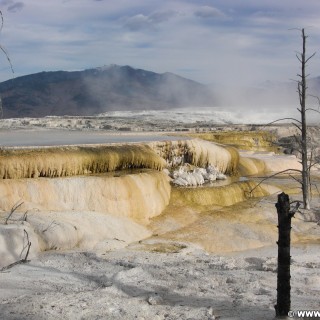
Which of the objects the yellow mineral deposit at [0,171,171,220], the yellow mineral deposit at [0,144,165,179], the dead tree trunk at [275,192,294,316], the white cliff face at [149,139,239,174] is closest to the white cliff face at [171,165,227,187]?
the white cliff face at [149,139,239,174]

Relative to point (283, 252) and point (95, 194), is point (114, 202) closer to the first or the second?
point (95, 194)

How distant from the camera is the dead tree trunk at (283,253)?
6.27 m

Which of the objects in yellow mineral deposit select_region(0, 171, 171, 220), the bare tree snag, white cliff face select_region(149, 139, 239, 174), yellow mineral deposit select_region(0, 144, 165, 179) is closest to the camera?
the bare tree snag

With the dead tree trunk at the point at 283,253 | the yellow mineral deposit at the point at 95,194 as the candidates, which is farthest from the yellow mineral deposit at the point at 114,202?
the dead tree trunk at the point at 283,253

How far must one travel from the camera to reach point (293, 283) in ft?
29.3

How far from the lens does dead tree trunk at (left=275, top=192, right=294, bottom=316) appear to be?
627 cm

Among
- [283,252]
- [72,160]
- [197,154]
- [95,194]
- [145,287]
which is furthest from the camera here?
[197,154]

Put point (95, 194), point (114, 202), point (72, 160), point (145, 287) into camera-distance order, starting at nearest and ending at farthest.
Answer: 1. point (145, 287)
2. point (95, 194)
3. point (114, 202)
4. point (72, 160)

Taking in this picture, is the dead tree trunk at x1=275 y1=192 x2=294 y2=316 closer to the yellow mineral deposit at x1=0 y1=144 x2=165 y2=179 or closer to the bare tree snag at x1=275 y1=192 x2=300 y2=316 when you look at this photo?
the bare tree snag at x1=275 y1=192 x2=300 y2=316

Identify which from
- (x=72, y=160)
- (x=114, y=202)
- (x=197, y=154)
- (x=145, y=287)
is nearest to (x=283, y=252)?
(x=145, y=287)

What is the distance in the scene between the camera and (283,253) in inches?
253

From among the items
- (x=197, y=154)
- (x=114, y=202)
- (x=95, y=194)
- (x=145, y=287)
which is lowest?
(x=145, y=287)

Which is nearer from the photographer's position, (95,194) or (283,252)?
(283,252)

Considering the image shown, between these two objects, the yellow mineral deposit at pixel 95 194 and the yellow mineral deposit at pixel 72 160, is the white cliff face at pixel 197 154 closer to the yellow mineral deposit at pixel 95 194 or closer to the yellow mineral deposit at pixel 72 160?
the yellow mineral deposit at pixel 72 160
